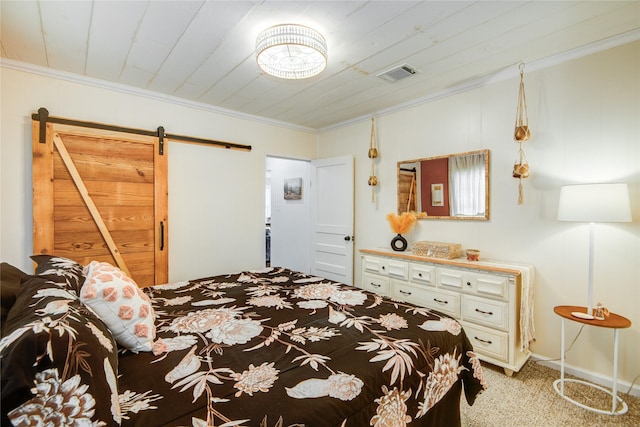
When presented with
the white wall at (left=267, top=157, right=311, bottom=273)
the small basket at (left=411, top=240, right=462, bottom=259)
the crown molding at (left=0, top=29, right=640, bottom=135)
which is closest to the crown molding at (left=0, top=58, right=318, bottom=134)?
the crown molding at (left=0, top=29, right=640, bottom=135)

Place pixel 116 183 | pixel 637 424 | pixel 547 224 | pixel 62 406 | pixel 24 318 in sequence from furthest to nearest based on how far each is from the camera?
pixel 116 183, pixel 547 224, pixel 637 424, pixel 24 318, pixel 62 406

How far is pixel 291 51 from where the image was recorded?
6.59 feet

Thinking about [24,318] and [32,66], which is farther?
[32,66]

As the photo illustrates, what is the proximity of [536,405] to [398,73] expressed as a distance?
2765 mm

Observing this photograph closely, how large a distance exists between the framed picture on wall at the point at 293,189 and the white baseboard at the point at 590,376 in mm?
3529

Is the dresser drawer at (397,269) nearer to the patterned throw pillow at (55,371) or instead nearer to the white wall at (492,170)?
the white wall at (492,170)

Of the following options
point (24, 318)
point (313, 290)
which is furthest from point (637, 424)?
point (24, 318)

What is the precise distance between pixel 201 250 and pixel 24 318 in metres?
2.70

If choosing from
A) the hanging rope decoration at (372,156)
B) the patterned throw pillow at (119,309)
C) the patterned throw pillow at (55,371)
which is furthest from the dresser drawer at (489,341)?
the patterned throw pillow at (55,371)

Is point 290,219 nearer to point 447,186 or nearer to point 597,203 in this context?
point 447,186

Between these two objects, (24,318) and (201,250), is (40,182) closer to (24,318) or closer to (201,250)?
(201,250)

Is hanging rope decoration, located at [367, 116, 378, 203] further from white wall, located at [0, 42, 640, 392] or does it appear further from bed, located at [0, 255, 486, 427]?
bed, located at [0, 255, 486, 427]

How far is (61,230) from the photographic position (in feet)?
8.59

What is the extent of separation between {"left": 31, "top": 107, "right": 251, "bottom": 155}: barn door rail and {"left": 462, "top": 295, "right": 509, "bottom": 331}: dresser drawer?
3.05 meters
